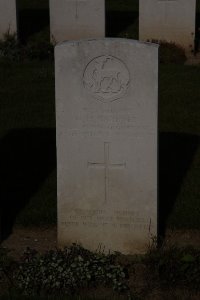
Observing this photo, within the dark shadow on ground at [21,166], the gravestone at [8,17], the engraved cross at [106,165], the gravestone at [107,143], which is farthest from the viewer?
the gravestone at [8,17]

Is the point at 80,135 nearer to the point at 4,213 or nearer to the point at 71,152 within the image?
the point at 71,152

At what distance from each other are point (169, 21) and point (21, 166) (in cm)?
837

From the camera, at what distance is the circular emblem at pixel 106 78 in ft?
21.8

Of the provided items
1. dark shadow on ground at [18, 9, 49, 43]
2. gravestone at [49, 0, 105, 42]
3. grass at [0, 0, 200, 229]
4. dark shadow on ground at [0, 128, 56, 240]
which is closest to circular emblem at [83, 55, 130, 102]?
grass at [0, 0, 200, 229]

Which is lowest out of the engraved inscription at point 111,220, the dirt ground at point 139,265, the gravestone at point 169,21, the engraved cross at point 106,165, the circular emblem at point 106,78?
the dirt ground at point 139,265

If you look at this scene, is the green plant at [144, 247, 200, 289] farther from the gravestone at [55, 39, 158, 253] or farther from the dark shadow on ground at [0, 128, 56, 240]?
the dark shadow on ground at [0, 128, 56, 240]

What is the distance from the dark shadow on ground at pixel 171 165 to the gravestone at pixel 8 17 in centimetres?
706

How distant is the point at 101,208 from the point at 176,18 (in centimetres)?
1051

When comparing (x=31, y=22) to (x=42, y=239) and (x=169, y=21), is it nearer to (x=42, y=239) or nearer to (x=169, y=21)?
(x=169, y=21)

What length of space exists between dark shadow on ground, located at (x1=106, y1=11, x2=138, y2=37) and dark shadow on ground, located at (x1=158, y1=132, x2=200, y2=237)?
790 centimetres

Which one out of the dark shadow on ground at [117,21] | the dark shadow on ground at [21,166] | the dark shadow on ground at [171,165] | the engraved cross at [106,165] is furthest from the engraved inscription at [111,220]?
the dark shadow on ground at [117,21]

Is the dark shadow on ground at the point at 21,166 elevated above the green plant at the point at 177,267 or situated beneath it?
elevated above

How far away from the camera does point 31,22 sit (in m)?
19.2

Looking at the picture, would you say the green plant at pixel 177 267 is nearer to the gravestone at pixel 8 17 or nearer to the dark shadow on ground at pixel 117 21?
the gravestone at pixel 8 17
